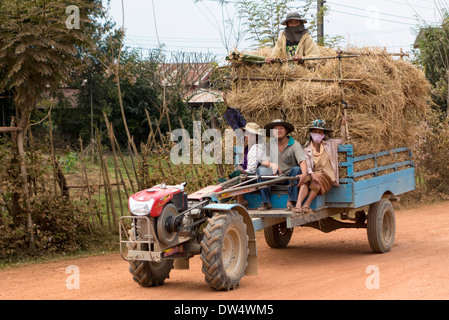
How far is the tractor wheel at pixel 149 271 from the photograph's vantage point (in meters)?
7.18

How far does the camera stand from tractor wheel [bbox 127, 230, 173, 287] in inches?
283

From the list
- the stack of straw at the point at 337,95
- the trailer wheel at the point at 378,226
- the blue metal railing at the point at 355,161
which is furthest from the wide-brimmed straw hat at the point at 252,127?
the trailer wheel at the point at 378,226

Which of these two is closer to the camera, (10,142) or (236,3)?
(10,142)

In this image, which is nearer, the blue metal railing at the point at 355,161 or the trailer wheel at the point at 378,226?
the blue metal railing at the point at 355,161

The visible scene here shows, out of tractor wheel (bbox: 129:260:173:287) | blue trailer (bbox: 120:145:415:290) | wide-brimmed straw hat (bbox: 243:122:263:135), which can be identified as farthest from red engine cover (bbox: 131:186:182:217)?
wide-brimmed straw hat (bbox: 243:122:263:135)

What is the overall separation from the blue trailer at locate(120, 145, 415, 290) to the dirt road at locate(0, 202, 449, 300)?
282 mm

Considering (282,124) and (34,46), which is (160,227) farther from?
(34,46)

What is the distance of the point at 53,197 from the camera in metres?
10.5

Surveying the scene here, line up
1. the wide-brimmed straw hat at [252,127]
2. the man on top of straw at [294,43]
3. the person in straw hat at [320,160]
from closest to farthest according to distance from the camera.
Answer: the person in straw hat at [320,160] < the wide-brimmed straw hat at [252,127] < the man on top of straw at [294,43]

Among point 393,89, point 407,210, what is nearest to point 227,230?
point 393,89

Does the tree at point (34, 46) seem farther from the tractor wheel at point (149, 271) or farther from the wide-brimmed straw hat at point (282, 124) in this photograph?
the wide-brimmed straw hat at point (282, 124)

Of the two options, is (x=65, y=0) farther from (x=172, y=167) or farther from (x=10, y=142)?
(x=172, y=167)

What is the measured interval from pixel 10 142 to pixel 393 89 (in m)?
6.46

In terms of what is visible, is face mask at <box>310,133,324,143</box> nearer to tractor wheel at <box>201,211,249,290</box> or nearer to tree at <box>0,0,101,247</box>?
tractor wheel at <box>201,211,249,290</box>
